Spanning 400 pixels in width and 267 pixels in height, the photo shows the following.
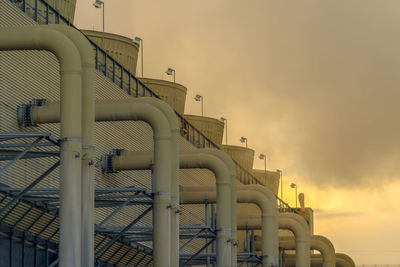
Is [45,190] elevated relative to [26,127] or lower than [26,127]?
lower

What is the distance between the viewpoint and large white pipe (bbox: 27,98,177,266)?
35.6 m

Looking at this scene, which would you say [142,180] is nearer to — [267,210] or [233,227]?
[233,227]

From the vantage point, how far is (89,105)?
29.3 meters

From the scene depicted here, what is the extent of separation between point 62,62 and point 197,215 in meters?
33.9

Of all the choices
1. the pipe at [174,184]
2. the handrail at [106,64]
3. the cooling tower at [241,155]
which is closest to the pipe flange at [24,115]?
the handrail at [106,64]

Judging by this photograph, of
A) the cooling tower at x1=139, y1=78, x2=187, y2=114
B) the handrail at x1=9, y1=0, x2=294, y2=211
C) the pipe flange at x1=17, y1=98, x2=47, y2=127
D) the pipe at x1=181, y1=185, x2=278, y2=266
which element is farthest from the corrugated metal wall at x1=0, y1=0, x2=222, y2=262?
the cooling tower at x1=139, y1=78, x2=187, y2=114

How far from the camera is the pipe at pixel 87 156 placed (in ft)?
92.6

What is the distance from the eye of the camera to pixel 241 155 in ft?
316

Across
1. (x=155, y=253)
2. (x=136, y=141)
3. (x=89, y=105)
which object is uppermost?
(x=136, y=141)

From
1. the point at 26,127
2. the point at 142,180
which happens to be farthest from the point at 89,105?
the point at 142,180

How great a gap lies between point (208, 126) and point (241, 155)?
40.1 ft

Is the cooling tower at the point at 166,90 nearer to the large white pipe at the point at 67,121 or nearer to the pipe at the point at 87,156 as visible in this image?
the pipe at the point at 87,156

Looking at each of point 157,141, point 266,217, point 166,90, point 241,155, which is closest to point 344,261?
point 241,155

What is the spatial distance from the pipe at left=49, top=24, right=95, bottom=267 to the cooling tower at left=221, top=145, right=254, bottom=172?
65.1 m
